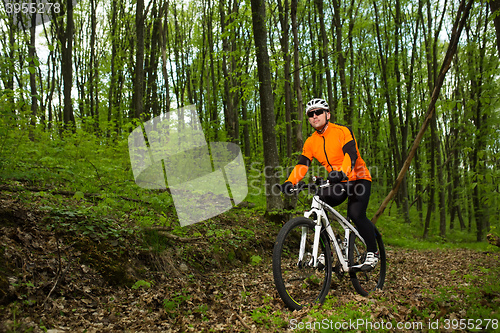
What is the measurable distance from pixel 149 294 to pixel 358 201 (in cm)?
292

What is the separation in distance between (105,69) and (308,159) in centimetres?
1866

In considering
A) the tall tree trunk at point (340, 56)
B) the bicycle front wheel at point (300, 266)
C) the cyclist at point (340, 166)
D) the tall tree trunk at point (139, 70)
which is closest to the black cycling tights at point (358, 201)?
the cyclist at point (340, 166)

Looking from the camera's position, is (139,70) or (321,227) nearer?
(321,227)

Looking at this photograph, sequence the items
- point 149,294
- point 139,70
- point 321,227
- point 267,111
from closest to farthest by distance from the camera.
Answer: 1. point 321,227
2. point 149,294
3. point 267,111
4. point 139,70

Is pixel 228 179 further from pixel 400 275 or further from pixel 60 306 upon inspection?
pixel 60 306

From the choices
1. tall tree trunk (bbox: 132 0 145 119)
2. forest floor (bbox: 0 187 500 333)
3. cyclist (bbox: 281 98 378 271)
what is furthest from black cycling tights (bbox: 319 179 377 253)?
tall tree trunk (bbox: 132 0 145 119)

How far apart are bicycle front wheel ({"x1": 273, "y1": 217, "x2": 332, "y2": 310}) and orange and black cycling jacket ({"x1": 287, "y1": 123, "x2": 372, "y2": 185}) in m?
0.72

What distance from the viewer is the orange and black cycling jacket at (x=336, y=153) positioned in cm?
371

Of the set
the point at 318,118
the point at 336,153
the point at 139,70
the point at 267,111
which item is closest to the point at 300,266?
the point at 336,153

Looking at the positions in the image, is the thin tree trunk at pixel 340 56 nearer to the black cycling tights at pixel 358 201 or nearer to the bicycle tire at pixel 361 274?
the black cycling tights at pixel 358 201

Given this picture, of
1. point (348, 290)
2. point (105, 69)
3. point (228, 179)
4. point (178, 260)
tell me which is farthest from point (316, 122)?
point (105, 69)

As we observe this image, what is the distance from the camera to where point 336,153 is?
150 inches

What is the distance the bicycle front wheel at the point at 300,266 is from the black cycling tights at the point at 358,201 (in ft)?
1.73

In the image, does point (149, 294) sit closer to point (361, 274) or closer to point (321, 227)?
point (321, 227)
